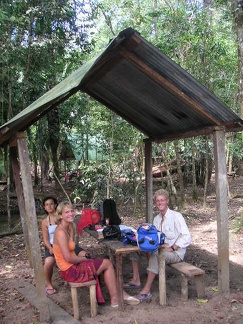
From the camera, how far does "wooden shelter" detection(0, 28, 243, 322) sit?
3682 millimetres

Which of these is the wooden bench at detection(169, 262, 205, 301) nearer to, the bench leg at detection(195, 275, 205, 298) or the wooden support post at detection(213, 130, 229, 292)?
the bench leg at detection(195, 275, 205, 298)

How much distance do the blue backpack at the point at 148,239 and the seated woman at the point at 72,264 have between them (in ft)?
1.78

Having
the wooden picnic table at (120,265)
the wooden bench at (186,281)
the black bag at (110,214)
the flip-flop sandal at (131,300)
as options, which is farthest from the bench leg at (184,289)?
the black bag at (110,214)

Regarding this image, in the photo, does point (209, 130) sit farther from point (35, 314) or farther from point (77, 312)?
point (35, 314)

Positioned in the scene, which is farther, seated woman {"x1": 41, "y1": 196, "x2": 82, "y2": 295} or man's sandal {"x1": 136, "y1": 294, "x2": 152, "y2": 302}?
seated woman {"x1": 41, "y1": 196, "x2": 82, "y2": 295}

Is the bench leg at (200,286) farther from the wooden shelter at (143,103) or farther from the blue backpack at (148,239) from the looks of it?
the blue backpack at (148,239)

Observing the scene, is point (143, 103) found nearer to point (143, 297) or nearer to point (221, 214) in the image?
point (221, 214)

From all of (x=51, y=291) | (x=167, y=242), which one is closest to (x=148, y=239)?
(x=167, y=242)

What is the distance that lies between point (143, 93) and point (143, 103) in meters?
0.40

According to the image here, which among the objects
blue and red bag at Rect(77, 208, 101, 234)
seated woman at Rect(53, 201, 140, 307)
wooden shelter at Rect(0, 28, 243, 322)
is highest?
wooden shelter at Rect(0, 28, 243, 322)

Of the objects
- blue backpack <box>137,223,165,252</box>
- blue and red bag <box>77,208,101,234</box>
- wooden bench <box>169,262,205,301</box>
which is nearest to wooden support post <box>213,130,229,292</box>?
wooden bench <box>169,262,205,301</box>

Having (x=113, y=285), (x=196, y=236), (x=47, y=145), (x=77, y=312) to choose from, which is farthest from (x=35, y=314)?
(x=47, y=145)

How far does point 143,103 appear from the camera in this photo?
205 inches

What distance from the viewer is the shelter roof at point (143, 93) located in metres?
3.61
